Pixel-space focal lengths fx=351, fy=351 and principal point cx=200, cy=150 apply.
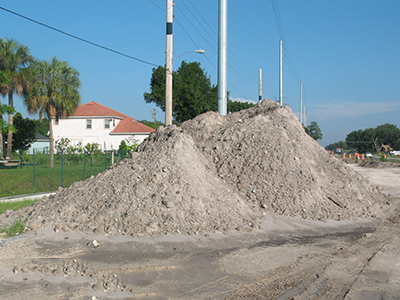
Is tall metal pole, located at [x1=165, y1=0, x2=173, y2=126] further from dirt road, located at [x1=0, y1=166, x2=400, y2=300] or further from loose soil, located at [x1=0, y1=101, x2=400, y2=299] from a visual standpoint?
dirt road, located at [x1=0, y1=166, x2=400, y2=300]

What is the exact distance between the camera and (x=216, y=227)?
7430mm

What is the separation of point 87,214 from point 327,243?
5.00m

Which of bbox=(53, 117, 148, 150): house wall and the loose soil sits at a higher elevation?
bbox=(53, 117, 148, 150): house wall

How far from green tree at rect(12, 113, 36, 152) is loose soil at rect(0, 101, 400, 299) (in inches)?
1018

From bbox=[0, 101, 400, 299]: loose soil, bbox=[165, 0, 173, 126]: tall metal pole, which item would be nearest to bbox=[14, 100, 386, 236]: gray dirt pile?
bbox=[0, 101, 400, 299]: loose soil

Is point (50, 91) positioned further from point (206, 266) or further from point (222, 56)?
point (206, 266)

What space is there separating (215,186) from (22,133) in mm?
28837

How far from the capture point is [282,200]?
9.03 meters

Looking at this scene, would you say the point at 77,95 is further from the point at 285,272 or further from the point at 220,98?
the point at 285,272

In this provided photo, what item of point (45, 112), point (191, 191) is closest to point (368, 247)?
point (191, 191)

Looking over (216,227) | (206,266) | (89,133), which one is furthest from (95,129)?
(206,266)

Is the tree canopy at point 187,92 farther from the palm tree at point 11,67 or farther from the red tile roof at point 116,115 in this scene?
the palm tree at point 11,67

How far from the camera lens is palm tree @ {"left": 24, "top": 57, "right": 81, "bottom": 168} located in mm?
27344

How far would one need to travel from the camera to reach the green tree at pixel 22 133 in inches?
1265
